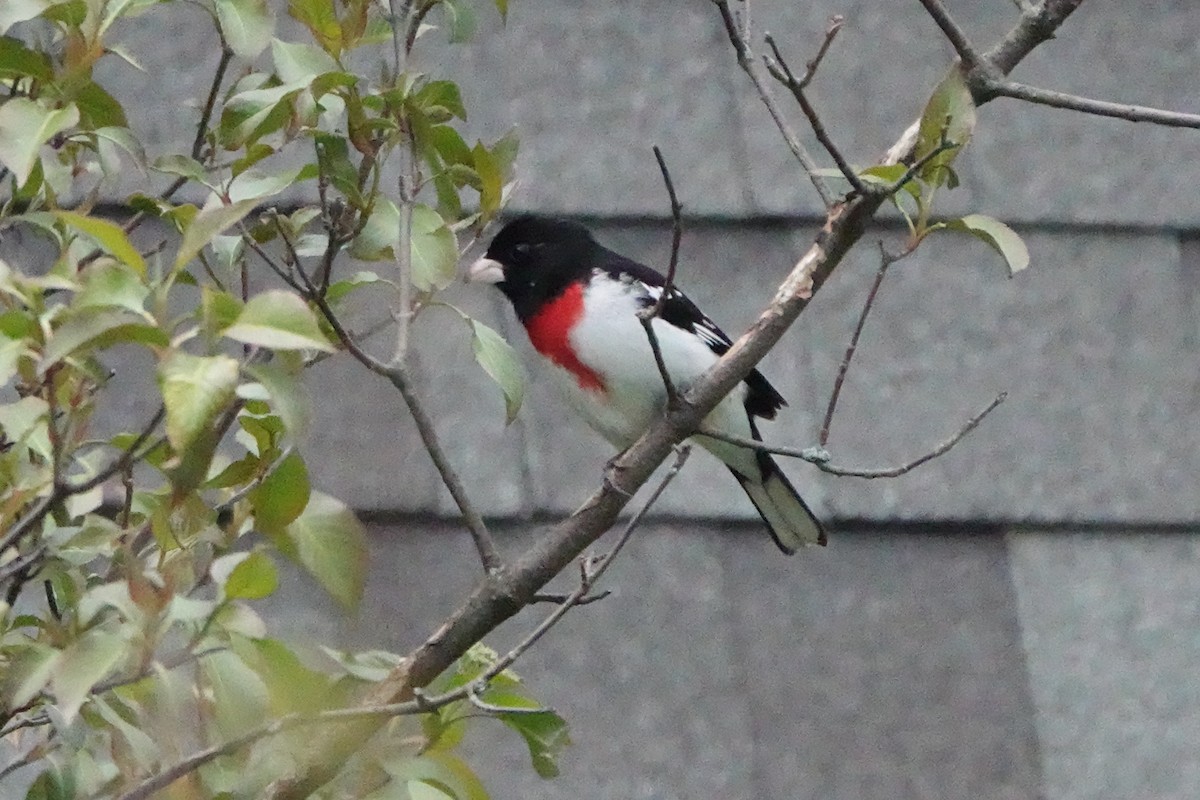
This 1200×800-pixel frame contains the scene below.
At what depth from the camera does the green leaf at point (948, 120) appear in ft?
4.82

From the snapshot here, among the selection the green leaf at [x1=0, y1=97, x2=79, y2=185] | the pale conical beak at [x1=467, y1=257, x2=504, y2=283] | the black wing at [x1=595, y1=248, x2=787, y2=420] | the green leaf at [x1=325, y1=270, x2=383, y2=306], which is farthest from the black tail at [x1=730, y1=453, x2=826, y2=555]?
the green leaf at [x1=0, y1=97, x2=79, y2=185]

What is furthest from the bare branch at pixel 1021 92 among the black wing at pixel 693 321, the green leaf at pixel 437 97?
the black wing at pixel 693 321

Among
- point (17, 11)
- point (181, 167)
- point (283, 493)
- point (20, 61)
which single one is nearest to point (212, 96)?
point (181, 167)

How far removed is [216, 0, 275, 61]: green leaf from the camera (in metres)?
1.46

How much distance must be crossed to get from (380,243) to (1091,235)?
146 cm

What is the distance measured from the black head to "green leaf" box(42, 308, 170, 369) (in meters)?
1.42

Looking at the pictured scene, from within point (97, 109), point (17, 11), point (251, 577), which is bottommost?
point (251, 577)

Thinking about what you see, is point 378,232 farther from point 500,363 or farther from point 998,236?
point 998,236

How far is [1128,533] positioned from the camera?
2568mm

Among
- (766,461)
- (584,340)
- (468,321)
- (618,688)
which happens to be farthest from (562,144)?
(468,321)

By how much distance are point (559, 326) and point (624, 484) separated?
0.91 m

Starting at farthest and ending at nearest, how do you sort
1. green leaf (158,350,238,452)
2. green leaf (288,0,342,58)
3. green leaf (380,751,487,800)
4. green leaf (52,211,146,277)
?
green leaf (288,0,342,58) → green leaf (380,751,487,800) → green leaf (52,211,146,277) → green leaf (158,350,238,452)

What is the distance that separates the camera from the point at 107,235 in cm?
113

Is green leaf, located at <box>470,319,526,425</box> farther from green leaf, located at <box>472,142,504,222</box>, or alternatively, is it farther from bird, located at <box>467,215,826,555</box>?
bird, located at <box>467,215,826,555</box>
